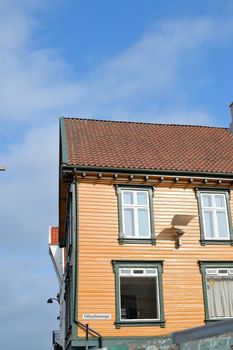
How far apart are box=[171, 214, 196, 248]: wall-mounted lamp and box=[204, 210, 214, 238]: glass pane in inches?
32.4

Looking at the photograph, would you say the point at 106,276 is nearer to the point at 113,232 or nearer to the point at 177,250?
the point at 113,232

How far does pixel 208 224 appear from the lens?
21.2 metres

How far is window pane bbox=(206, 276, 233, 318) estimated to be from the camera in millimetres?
19891

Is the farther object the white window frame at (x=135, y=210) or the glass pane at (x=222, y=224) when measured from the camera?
the glass pane at (x=222, y=224)

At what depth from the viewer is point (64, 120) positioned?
989 inches

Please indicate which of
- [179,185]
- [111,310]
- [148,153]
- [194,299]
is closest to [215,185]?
[179,185]

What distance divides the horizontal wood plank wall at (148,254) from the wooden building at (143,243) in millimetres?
35

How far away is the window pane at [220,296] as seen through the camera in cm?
1989

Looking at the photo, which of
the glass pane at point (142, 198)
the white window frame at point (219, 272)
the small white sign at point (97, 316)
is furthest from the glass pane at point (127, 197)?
the small white sign at point (97, 316)

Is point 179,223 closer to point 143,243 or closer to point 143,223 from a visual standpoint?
point 143,223

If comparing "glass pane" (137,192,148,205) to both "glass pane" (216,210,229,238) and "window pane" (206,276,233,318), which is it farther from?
"window pane" (206,276,233,318)

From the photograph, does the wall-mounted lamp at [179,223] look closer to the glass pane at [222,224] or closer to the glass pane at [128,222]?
the glass pane at [222,224]

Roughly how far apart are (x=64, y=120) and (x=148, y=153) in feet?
15.5

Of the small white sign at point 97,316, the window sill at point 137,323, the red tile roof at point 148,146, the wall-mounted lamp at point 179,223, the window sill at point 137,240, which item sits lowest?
the window sill at point 137,323
